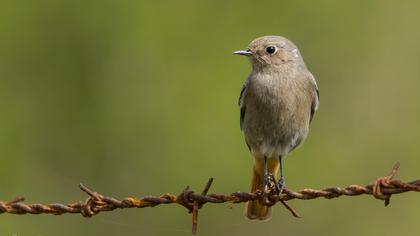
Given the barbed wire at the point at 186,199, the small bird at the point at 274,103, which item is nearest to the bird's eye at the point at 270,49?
the small bird at the point at 274,103

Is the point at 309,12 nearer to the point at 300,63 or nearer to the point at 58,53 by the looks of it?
the point at 58,53

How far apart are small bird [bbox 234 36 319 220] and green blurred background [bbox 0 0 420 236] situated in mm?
3169

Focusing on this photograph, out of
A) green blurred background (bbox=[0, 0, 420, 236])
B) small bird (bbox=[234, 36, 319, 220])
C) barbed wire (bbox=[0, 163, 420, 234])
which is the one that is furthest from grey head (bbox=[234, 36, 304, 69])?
green blurred background (bbox=[0, 0, 420, 236])

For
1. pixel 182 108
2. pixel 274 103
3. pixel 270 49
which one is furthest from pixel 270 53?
pixel 182 108

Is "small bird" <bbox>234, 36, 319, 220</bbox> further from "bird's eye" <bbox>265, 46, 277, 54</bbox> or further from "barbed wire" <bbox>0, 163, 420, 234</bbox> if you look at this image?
"barbed wire" <bbox>0, 163, 420, 234</bbox>

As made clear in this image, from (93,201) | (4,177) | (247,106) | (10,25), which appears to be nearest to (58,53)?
(10,25)

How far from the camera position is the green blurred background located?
12039mm

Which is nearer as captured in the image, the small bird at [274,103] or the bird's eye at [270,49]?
the small bird at [274,103]

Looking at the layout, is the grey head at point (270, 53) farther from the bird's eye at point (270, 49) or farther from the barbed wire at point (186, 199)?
the barbed wire at point (186, 199)

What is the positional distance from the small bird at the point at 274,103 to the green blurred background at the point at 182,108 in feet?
10.4

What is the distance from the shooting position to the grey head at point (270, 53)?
28.5 feet

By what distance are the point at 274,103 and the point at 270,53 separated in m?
0.55

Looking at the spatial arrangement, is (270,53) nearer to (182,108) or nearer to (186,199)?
(186,199)

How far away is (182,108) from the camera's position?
43.0 feet
